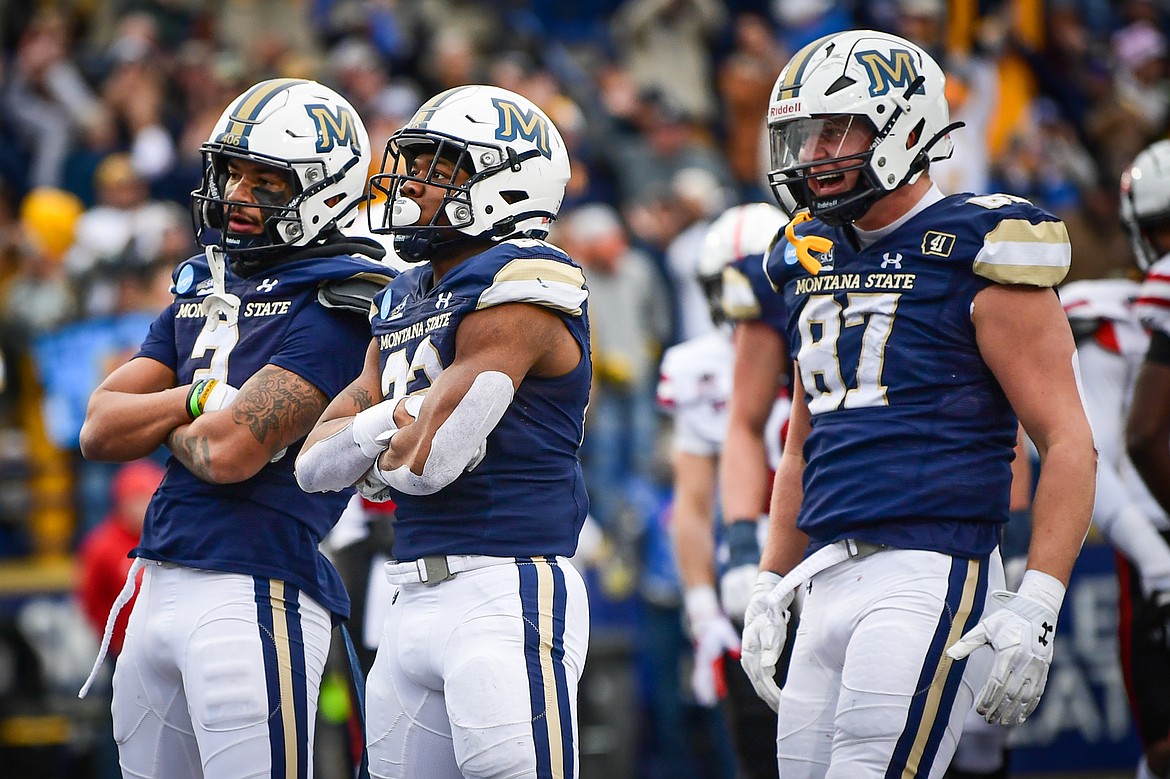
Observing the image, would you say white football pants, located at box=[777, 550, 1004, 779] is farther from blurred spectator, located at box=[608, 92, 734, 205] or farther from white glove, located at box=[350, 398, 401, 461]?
blurred spectator, located at box=[608, 92, 734, 205]

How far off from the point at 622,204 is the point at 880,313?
767 centimetres

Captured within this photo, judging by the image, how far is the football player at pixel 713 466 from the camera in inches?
211

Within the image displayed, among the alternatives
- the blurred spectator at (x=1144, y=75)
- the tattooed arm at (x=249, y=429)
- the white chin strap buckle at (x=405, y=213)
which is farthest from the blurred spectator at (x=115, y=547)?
the blurred spectator at (x=1144, y=75)

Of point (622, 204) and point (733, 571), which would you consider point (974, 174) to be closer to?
point (622, 204)

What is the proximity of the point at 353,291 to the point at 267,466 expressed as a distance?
1.65 feet

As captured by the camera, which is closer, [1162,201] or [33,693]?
[1162,201]

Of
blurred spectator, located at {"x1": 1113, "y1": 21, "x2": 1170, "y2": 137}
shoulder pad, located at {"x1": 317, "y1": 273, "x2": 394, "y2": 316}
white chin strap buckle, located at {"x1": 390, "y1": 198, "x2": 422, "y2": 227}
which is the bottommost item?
shoulder pad, located at {"x1": 317, "y1": 273, "x2": 394, "y2": 316}

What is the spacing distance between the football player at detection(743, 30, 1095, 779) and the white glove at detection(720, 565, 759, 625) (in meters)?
1.01

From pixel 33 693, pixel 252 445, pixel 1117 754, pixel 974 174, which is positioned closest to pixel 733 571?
pixel 252 445

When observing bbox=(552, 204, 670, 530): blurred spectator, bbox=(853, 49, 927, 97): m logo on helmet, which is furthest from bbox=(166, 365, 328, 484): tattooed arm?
bbox=(552, 204, 670, 530): blurred spectator

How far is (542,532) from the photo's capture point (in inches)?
145

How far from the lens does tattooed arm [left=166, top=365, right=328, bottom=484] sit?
3.87 metres

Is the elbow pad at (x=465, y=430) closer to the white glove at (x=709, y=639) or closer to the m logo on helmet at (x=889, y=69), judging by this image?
the m logo on helmet at (x=889, y=69)

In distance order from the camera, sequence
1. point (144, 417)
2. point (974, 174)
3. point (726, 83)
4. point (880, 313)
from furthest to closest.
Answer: point (726, 83), point (974, 174), point (144, 417), point (880, 313)
